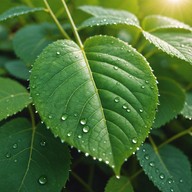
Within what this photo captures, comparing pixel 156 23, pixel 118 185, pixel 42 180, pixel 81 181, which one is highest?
pixel 156 23

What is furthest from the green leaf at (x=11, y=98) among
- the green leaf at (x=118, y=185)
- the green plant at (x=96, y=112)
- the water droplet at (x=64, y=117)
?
the green leaf at (x=118, y=185)

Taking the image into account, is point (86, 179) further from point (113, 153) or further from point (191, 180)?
point (113, 153)

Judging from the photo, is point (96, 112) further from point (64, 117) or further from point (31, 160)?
point (31, 160)

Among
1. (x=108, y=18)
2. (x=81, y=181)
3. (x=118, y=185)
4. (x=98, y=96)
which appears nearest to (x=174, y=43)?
(x=108, y=18)

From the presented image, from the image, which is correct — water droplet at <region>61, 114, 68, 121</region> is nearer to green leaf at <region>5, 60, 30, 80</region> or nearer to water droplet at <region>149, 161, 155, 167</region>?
water droplet at <region>149, 161, 155, 167</region>

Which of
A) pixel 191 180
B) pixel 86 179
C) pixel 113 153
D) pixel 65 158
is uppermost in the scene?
pixel 113 153

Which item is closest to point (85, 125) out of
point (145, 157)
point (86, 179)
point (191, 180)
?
point (145, 157)
